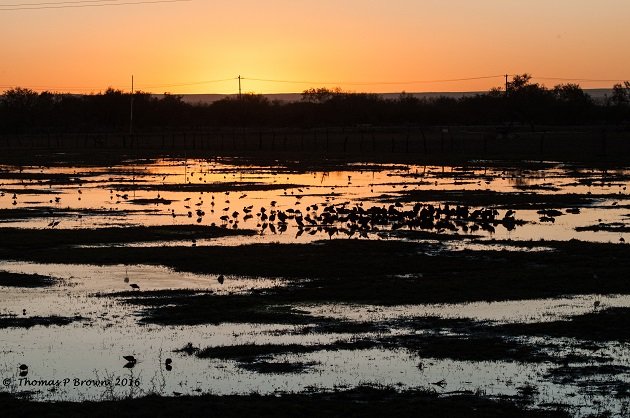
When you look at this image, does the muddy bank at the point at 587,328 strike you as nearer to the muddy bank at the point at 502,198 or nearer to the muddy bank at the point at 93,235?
the muddy bank at the point at 93,235

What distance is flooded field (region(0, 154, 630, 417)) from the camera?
42.0 ft

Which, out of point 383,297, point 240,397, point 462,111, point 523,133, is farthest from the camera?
point 462,111

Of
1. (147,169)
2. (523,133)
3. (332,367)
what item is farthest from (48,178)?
(523,133)

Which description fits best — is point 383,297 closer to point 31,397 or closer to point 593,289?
point 593,289

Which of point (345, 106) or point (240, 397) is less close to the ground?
point (345, 106)

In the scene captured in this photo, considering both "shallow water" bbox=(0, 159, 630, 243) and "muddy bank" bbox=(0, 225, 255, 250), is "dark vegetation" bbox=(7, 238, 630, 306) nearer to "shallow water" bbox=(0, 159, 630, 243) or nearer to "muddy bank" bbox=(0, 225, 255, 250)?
"muddy bank" bbox=(0, 225, 255, 250)

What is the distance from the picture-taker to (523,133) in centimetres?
9400

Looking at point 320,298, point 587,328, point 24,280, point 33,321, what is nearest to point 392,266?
point 320,298

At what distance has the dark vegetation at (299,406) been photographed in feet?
36.5

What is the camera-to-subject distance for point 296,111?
168 metres

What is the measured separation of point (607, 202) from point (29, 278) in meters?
22.5

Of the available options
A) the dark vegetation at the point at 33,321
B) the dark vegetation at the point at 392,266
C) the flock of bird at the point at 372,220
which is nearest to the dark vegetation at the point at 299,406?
the dark vegetation at the point at 33,321

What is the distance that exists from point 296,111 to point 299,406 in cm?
15765

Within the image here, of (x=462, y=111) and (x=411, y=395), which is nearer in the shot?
(x=411, y=395)
